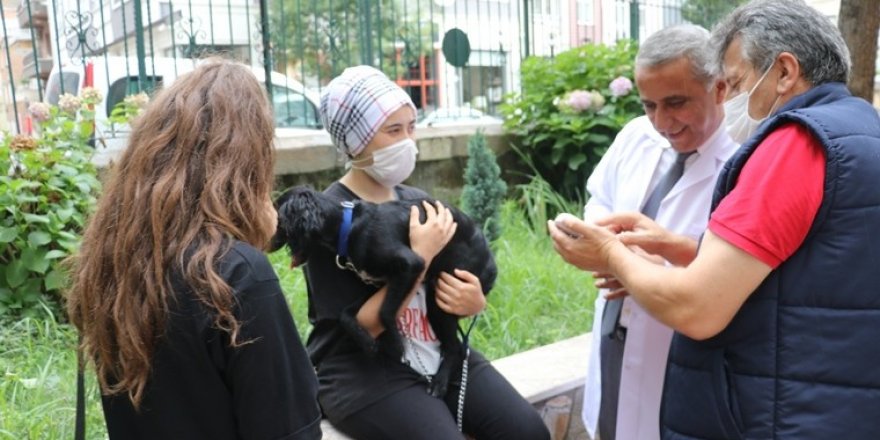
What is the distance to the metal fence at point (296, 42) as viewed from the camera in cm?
543

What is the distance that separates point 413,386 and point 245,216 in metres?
0.97

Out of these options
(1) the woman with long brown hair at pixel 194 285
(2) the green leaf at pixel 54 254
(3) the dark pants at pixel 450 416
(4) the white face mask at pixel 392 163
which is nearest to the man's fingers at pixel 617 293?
(3) the dark pants at pixel 450 416

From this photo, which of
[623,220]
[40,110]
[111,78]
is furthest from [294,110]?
[623,220]

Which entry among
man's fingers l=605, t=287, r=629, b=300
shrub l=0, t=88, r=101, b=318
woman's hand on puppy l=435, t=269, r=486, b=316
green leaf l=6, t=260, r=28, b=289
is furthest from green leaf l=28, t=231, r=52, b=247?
man's fingers l=605, t=287, r=629, b=300

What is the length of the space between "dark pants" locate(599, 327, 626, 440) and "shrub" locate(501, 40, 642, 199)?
408 centimetres

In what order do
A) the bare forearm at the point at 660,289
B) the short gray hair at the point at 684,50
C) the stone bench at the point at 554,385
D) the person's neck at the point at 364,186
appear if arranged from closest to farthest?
1. the bare forearm at the point at 660,289
2. the short gray hair at the point at 684,50
3. the person's neck at the point at 364,186
4. the stone bench at the point at 554,385

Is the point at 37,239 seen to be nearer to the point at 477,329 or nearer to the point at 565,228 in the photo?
the point at 477,329

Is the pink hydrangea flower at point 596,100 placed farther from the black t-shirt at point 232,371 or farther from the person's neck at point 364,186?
the black t-shirt at point 232,371

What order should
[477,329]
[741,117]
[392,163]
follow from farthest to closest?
1. [477,329]
2. [392,163]
3. [741,117]

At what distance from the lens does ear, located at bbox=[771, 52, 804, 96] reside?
6.00 ft

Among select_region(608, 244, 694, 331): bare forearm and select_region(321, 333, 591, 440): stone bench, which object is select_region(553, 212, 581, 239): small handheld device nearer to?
select_region(608, 244, 694, 331): bare forearm

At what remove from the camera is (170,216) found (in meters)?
1.67

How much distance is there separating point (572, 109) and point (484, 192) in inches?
79.6

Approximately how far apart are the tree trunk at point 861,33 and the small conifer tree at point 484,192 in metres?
2.05
